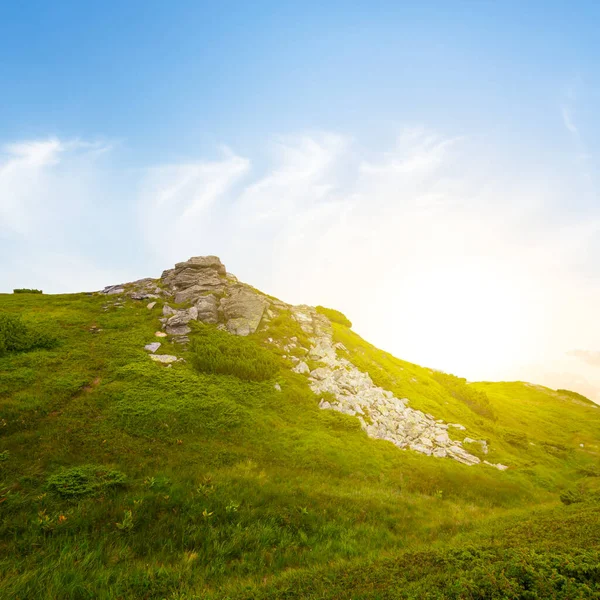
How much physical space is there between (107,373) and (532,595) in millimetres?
20827

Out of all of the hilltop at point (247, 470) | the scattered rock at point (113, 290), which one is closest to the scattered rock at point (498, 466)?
the hilltop at point (247, 470)

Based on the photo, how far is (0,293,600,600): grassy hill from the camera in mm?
6988

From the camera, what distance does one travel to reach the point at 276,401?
2058 cm

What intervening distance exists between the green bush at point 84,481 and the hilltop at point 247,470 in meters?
0.06

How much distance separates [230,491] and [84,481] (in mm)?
4922

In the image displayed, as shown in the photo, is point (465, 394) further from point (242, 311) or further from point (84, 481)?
point (84, 481)

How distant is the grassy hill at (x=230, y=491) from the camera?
6.99m

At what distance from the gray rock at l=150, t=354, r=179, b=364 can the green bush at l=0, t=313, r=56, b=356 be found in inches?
265

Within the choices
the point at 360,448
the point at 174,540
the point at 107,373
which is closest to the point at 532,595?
the point at 174,540

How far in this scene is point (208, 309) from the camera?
29234mm

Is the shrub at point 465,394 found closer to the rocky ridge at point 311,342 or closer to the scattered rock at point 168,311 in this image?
the rocky ridge at point 311,342

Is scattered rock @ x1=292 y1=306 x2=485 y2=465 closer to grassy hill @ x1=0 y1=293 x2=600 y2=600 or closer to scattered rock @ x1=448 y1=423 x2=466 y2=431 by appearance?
scattered rock @ x1=448 y1=423 x2=466 y2=431

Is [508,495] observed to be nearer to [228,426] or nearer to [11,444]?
[228,426]

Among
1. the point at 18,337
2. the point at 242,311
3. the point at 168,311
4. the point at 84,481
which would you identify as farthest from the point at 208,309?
the point at 84,481
